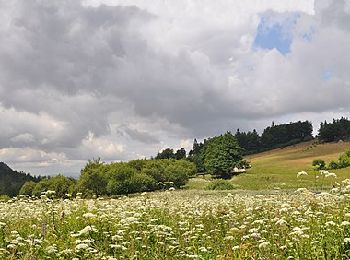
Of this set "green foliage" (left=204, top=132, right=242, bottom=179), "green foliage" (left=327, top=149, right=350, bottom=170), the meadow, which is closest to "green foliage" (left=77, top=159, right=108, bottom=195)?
"green foliage" (left=204, top=132, right=242, bottom=179)

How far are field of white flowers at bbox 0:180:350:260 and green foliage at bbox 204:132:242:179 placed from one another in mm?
102158

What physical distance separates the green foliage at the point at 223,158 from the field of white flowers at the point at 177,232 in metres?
102

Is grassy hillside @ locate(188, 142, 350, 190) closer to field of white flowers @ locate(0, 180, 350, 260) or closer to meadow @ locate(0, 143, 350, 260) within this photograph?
meadow @ locate(0, 143, 350, 260)

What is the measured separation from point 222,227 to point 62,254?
555 cm

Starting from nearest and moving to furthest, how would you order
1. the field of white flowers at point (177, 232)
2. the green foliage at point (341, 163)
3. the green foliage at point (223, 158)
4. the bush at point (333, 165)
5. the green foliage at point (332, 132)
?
1. the field of white flowers at point (177, 232)
2. the bush at point (333, 165)
3. the green foliage at point (341, 163)
4. the green foliage at point (223, 158)
5. the green foliage at point (332, 132)

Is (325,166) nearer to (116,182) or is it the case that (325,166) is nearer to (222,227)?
(116,182)

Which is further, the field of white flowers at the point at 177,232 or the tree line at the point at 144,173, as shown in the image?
the tree line at the point at 144,173

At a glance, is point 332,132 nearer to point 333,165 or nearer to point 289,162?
point 289,162

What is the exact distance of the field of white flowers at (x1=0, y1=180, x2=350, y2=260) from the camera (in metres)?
8.56

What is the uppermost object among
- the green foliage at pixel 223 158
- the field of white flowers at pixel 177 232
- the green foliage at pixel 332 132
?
the green foliage at pixel 332 132

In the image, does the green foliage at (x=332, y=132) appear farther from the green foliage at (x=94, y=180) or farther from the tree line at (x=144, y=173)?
the green foliage at (x=94, y=180)

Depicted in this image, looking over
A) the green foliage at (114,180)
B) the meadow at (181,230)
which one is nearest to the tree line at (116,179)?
the green foliage at (114,180)

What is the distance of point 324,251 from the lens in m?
8.36

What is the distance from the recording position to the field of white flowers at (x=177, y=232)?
28.1 feet
